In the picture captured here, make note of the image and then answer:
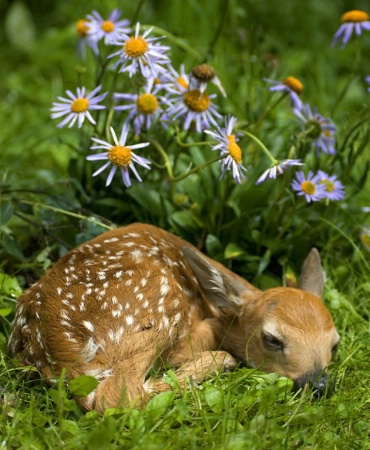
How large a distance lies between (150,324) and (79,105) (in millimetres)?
1382

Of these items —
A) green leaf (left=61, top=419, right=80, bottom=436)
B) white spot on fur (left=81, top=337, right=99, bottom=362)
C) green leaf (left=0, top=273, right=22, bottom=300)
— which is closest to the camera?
green leaf (left=61, top=419, right=80, bottom=436)

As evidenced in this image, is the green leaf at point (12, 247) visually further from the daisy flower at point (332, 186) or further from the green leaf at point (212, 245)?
the daisy flower at point (332, 186)

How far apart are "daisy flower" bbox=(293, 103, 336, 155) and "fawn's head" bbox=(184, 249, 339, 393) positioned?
2.34 feet

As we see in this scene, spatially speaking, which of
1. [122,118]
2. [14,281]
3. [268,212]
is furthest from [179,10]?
[14,281]

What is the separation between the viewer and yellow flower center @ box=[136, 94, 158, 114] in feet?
15.7

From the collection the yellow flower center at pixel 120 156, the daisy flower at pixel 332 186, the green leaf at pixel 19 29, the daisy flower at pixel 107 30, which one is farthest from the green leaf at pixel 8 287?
the green leaf at pixel 19 29

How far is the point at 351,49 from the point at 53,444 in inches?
226

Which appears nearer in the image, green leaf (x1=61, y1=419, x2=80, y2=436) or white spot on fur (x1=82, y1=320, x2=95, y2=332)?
green leaf (x1=61, y1=419, x2=80, y2=436)

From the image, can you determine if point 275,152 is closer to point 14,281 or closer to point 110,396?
point 14,281

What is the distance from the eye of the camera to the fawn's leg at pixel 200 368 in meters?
3.79

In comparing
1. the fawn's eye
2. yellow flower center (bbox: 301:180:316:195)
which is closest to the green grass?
yellow flower center (bbox: 301:180:316:195)

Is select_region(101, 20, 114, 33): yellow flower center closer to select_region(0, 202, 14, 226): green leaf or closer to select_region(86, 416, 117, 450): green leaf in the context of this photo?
select_region(0, 202, 14, 226): green leaf

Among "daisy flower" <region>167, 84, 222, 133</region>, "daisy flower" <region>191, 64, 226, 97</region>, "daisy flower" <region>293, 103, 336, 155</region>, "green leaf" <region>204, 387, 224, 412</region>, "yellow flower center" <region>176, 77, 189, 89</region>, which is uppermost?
"daisy flower" <region>191, 64, 226, 97</region>

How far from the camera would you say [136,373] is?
375 centimetres
